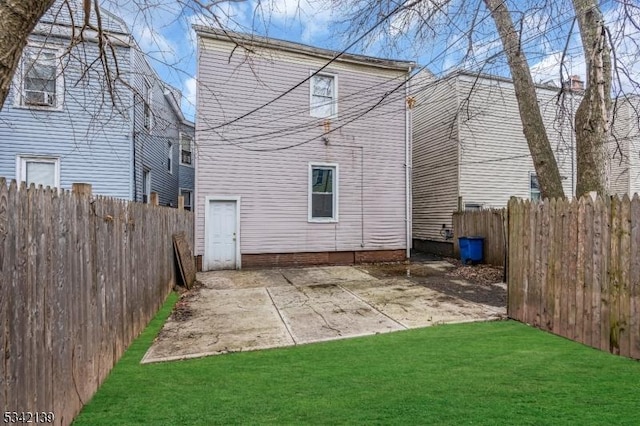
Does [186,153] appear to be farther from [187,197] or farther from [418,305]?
[418,305]

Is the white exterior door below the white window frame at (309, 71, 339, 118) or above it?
below

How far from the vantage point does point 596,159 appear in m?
5.93

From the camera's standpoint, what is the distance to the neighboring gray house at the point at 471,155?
1467 cm

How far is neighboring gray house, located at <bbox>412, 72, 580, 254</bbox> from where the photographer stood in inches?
578

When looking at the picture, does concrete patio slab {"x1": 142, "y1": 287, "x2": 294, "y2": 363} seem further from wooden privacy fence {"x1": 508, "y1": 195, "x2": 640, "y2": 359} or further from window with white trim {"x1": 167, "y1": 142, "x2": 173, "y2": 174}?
window with white trim {"x1": 167, "y1": 142, "x2": 173, "y2": 174}

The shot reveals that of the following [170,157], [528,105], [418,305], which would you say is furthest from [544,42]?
[170,157]

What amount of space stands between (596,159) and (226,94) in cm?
957

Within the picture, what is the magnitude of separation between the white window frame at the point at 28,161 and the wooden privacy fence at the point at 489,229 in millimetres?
13082

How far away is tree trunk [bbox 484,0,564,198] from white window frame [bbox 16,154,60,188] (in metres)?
11.8

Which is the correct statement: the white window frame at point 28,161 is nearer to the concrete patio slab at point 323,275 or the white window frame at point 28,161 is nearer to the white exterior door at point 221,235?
the white exterior door at point 221,235

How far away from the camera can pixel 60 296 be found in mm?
2570

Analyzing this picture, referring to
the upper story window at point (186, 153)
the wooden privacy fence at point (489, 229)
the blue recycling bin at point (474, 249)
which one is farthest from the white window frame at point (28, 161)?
the wooden privacy fence at point (489, 229)

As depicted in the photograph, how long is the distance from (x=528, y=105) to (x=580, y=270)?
13.9ft

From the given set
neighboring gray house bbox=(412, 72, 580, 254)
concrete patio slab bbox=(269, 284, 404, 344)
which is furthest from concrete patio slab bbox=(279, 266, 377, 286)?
neighboring gray house bbox=(412, 72, 580, 254)
